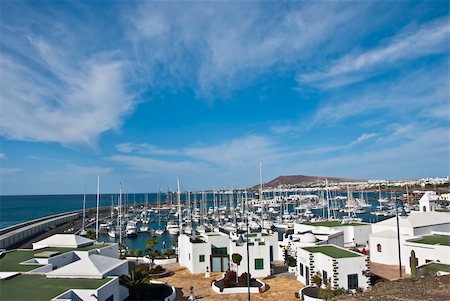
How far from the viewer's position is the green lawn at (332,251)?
96.5 feet

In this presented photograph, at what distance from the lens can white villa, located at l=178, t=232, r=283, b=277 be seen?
3603 centimetres

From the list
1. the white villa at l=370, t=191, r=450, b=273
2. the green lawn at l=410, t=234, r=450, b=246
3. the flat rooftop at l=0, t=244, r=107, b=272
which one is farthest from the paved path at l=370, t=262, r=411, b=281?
the flat rooftop at l=0, t=244, r=107, b=272

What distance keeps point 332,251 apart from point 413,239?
11.9 m

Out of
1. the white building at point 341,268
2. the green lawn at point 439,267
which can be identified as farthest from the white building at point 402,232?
the white building at point 341,268

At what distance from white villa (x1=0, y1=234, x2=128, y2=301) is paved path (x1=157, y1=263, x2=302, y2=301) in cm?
679

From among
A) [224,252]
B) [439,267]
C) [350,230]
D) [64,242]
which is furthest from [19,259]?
[350,230]

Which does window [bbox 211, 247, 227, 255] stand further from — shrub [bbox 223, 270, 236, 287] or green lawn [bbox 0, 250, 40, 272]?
green lawn [bbox 0, 250, 40, 272]

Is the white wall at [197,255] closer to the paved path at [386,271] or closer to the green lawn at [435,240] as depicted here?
the paved path at [386,271]

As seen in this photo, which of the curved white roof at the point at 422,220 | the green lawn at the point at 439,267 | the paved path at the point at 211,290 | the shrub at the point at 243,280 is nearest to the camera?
the green lawn at the point at 439,267

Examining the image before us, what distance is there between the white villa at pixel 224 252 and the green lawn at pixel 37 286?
625 inches

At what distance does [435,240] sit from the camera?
36.3m

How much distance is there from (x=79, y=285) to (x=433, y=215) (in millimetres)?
41362

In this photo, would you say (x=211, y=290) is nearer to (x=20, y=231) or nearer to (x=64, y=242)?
(x=64, y=242)

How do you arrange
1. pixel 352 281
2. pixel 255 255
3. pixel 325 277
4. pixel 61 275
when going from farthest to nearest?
pixel 255 255 < pixel 325 277 < pixel 352 281 < pixel 61 275
